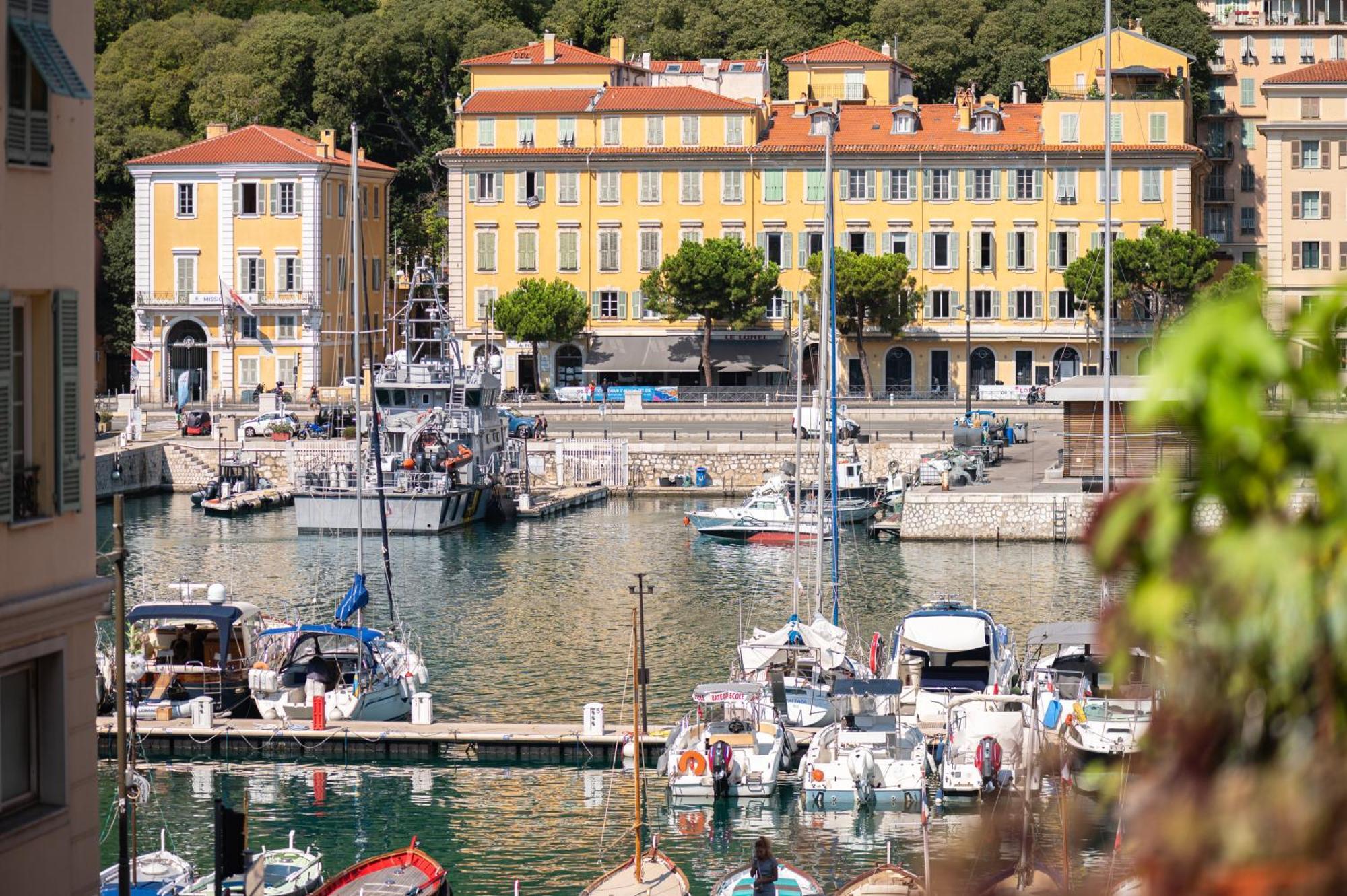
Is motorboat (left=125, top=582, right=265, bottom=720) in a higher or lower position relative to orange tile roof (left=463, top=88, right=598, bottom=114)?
lower

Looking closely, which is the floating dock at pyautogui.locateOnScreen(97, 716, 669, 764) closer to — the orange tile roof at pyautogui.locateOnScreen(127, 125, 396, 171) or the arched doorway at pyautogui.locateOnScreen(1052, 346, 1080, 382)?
the arched doorway at pyautogui.locateOnScreen(1052, 346, 1080, 382)

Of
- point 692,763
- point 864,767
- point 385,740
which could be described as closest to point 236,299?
point 385,740

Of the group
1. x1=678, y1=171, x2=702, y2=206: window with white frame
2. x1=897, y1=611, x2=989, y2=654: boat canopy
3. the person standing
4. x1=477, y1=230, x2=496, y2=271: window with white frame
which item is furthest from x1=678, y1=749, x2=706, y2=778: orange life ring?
x1=477, y1=230, x2=496, y2=271: window with white frame

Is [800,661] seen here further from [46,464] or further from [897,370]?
[897,370]

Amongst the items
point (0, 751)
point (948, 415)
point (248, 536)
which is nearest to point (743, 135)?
point (948, 415)

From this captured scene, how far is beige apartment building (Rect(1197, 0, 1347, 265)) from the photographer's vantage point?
8719 centimetres

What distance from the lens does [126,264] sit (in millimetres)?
82250

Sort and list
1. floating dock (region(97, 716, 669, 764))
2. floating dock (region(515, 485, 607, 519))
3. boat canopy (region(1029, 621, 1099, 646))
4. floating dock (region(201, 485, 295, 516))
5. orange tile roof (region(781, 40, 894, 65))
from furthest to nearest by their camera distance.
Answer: orange tile roof (region(781, 40, 894, 65)) → floating dock (region(201, 485, 295, 516)) → floating dock (region(515, 485, 607, 519)) → boat canopy (region(1029, 621, 1099, 646)) → floating dock (region(97, 716, 669, 764))

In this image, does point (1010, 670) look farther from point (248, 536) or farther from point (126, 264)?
point (126, 264)

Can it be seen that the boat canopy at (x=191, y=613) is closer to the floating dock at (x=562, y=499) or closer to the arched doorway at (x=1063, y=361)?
the floating dock at (x=562, y=499)

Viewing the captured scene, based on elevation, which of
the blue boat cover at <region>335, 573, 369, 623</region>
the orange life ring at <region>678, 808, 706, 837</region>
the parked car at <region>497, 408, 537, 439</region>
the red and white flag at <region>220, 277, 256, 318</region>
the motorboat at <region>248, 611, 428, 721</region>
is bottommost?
the orange life ring at <region>678, 808, 706, 837</region>

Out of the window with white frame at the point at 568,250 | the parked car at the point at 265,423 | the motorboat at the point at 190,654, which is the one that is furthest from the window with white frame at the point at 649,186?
the motorboat at the point at 190,654

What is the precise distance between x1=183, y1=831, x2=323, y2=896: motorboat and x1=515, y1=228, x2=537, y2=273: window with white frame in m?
58.4

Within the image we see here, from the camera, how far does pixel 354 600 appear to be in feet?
107
